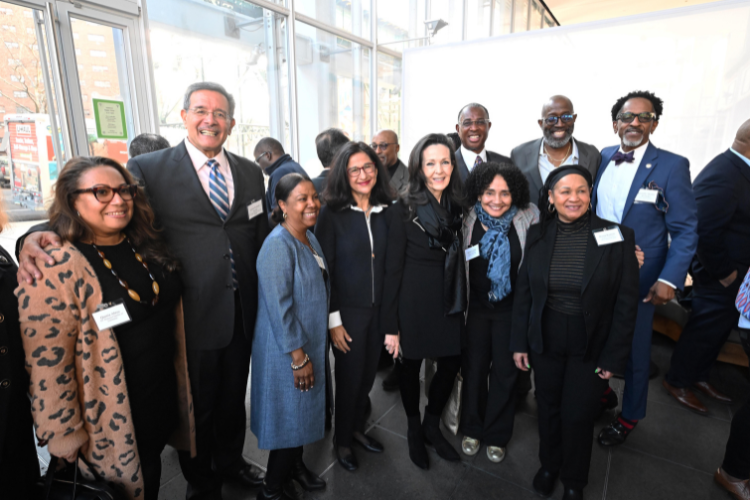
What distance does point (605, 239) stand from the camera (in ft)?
6.18

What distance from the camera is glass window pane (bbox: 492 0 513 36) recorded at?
10.5m

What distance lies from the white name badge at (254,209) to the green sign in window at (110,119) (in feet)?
8.05

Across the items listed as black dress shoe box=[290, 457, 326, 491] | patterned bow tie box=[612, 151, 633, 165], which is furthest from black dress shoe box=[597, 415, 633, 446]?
black dress shoe box=[290, 457, 326, 491]

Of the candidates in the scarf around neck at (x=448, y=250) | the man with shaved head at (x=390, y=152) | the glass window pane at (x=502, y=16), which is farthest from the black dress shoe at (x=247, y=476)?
the glass window pane at (x=502, y=16)

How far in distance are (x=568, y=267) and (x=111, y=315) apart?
6.45ft

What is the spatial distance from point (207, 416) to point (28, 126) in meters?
2.85

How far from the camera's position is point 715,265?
2.88m

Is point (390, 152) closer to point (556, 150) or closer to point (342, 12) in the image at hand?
point (556, 150)

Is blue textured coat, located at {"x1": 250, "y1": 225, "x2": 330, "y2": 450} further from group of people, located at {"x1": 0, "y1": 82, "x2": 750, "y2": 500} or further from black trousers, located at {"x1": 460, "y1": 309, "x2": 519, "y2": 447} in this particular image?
black trousers, located at {"x1": 460, "y1": 309, "x2": 519, "y2": 447}

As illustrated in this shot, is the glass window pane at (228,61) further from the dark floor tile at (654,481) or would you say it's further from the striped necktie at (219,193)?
the dark floor tile at (654,481)

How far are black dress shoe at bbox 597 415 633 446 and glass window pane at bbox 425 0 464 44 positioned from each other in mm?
8041

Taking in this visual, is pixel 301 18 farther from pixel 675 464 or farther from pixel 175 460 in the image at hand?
pixel 675 464

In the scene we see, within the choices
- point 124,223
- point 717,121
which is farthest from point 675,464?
point 717,121

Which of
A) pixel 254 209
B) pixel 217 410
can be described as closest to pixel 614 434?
pixel 217 410
